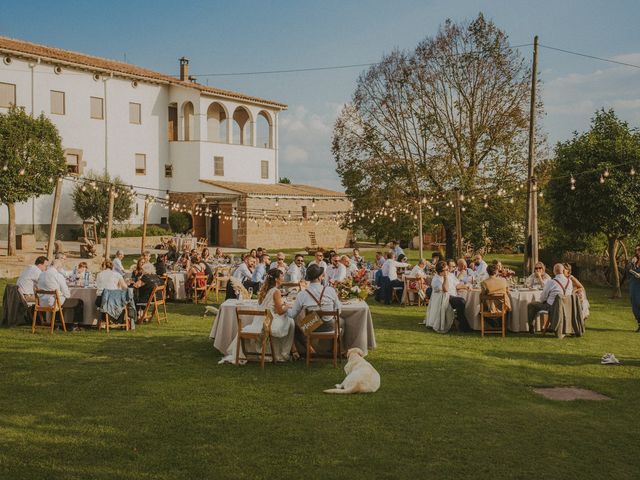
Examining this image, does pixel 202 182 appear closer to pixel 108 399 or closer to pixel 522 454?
pixel 108 399

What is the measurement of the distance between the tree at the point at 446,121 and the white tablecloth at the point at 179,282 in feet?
47.9

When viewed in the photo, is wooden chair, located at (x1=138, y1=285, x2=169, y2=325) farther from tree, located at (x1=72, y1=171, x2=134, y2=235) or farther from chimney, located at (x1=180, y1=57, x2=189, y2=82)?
chimney, located at (x1=180, y1=57, x2=189, y2=82)

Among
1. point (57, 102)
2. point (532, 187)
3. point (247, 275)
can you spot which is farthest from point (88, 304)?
point (57, 102)

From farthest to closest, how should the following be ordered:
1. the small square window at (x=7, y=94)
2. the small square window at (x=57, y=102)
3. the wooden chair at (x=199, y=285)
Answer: the small square window at (x=57, y=102) → the small square window at (x=7, y=94) → the wooden chair at (x=199, y=285)

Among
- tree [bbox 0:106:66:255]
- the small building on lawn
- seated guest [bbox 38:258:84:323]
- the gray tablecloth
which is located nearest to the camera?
the gray tablecloth

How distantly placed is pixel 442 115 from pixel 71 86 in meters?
20.2

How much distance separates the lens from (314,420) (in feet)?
20.7

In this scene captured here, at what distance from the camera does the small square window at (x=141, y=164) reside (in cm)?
3794

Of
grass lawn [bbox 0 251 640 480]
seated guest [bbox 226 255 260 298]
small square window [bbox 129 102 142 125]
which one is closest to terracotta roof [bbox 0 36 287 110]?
small square window [bbox 129 102 142 125]

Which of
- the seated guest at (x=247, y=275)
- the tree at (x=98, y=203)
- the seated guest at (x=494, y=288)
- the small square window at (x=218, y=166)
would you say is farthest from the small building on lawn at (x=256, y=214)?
the seated guest at (x=494, y=288)

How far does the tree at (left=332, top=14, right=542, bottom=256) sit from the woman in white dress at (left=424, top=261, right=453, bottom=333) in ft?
52.4

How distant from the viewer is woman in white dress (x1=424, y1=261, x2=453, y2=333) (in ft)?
39.6

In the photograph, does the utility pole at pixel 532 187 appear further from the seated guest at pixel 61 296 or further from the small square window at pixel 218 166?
the small square window at pixel 218 166

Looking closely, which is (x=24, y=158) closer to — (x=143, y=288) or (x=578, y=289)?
(x=143, y=288)
